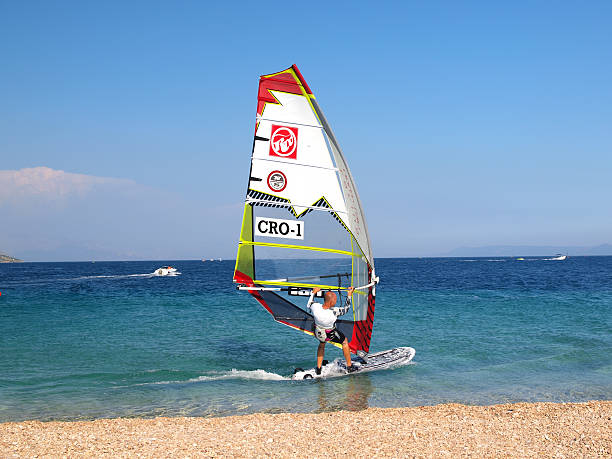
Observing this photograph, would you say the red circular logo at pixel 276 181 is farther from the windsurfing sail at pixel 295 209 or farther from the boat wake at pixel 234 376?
the boat wake at pixel 234 376

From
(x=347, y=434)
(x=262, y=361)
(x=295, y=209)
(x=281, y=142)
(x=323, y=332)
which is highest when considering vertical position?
(x=281, y=142)

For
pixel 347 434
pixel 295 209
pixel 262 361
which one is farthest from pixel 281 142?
pixel 347 434

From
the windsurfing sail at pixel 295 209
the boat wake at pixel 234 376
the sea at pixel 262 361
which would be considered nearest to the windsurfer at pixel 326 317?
the windsurfing sail at pixel 295 209

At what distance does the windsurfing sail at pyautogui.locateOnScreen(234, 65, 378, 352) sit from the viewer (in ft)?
31.4

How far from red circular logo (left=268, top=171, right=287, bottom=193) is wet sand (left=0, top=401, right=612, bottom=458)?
432cm

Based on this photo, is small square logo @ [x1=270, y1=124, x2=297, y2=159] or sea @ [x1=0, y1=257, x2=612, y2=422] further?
small square logo @ [x1=270, y1=124, x2=297, y2=159]

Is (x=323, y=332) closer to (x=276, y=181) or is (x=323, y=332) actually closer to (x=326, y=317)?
(x=326, y=317)

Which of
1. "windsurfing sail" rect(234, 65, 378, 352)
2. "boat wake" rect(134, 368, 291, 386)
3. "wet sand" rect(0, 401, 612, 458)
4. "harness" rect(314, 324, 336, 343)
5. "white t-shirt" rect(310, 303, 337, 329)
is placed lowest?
"boat wake" rect(134, 368, 291, 386)

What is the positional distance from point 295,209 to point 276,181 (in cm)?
68

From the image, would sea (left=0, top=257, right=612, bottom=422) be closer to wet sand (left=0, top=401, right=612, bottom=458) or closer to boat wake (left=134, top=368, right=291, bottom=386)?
boat wake (left=134, top=368, right=291, bottom=386)

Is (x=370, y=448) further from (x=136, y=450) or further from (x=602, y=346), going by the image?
(x=602, y=346)

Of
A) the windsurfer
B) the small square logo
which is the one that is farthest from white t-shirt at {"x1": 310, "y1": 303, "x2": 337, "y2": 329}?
the small square logo

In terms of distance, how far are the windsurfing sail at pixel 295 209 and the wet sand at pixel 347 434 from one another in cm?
332

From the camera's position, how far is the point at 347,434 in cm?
621
